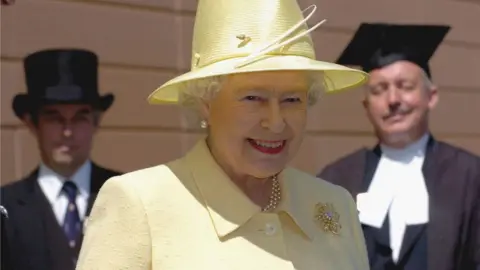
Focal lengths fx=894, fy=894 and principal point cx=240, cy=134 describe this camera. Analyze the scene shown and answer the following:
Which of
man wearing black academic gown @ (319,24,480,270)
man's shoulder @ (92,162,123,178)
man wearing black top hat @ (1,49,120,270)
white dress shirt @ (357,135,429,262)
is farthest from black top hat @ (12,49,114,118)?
white dress shirt @ (357,135,429,262)

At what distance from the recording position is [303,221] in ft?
7.05

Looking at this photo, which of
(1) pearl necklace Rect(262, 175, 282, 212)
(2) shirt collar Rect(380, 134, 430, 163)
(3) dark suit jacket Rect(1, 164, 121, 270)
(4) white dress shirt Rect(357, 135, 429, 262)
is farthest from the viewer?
(2) shirt collar Rect(380, 134, 430, 163)

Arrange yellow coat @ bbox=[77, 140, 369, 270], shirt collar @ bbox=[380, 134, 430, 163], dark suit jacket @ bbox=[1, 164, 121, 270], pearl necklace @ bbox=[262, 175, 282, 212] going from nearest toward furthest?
yellow coat @ bbox=[77, 140, 369, 270] < pearl necklace @ bbox=[262, 175, 282, 212] < dark suit jacket @ bbox=[1, 164, 121, 270] < shirt collar @ bbox=[380, 134, 430, 163]

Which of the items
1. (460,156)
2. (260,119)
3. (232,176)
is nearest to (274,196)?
(232,176)

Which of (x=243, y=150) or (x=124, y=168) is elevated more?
(x=243, y=150)

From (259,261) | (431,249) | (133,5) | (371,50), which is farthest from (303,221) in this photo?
(133,5)

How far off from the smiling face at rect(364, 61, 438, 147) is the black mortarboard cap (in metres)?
0.04

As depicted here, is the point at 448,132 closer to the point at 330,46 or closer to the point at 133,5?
the point at 330,46

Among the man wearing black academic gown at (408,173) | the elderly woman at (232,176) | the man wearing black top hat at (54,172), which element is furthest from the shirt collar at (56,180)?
the elderly woman at (232,176)

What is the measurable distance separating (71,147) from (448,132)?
290cm

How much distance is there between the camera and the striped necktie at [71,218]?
3.29 m

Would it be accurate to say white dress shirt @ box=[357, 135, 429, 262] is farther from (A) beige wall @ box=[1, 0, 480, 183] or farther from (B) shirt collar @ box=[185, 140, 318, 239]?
(B) shirt collar @ box=[185, 140, 318, 239]

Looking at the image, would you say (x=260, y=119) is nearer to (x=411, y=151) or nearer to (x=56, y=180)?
(x=56, y=180)

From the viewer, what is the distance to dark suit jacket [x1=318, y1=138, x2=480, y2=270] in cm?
336
